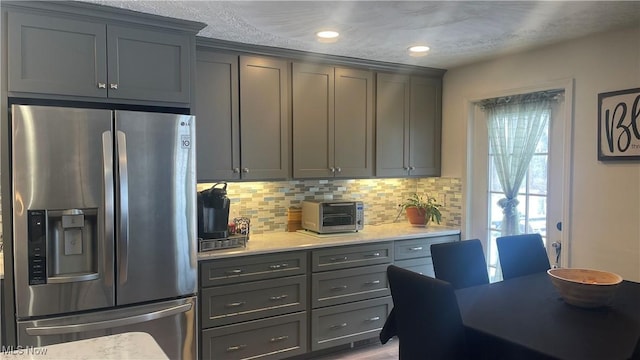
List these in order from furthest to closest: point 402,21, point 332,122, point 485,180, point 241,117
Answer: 1. point 485,180
2. point 332,122
3. point 241,117
4. point 402,21

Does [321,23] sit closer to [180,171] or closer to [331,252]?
[180,171]

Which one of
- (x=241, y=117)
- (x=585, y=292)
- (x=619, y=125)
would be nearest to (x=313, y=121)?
(x=241, y=117)

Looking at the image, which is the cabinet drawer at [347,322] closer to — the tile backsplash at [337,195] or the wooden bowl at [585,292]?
the tile backsplash at [337,195]

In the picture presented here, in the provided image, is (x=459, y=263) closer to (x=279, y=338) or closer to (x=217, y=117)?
(x=279, y=338)

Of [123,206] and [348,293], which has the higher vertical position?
[123,206]

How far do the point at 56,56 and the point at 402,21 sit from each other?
1.91m

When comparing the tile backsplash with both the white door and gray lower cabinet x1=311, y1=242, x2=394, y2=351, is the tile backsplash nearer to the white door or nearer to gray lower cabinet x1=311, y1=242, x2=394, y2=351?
the white door

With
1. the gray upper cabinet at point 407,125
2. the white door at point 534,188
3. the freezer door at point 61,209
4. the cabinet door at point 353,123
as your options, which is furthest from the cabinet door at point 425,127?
the freezer door at point 61,209

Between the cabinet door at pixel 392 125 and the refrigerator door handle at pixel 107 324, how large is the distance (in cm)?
205

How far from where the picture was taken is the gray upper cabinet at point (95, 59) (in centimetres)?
238

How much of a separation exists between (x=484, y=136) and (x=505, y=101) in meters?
0.36

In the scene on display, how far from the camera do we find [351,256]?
357 cm

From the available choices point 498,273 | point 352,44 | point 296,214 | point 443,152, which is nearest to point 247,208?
point 296,214

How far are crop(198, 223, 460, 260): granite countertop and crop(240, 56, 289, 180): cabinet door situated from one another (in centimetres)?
49
